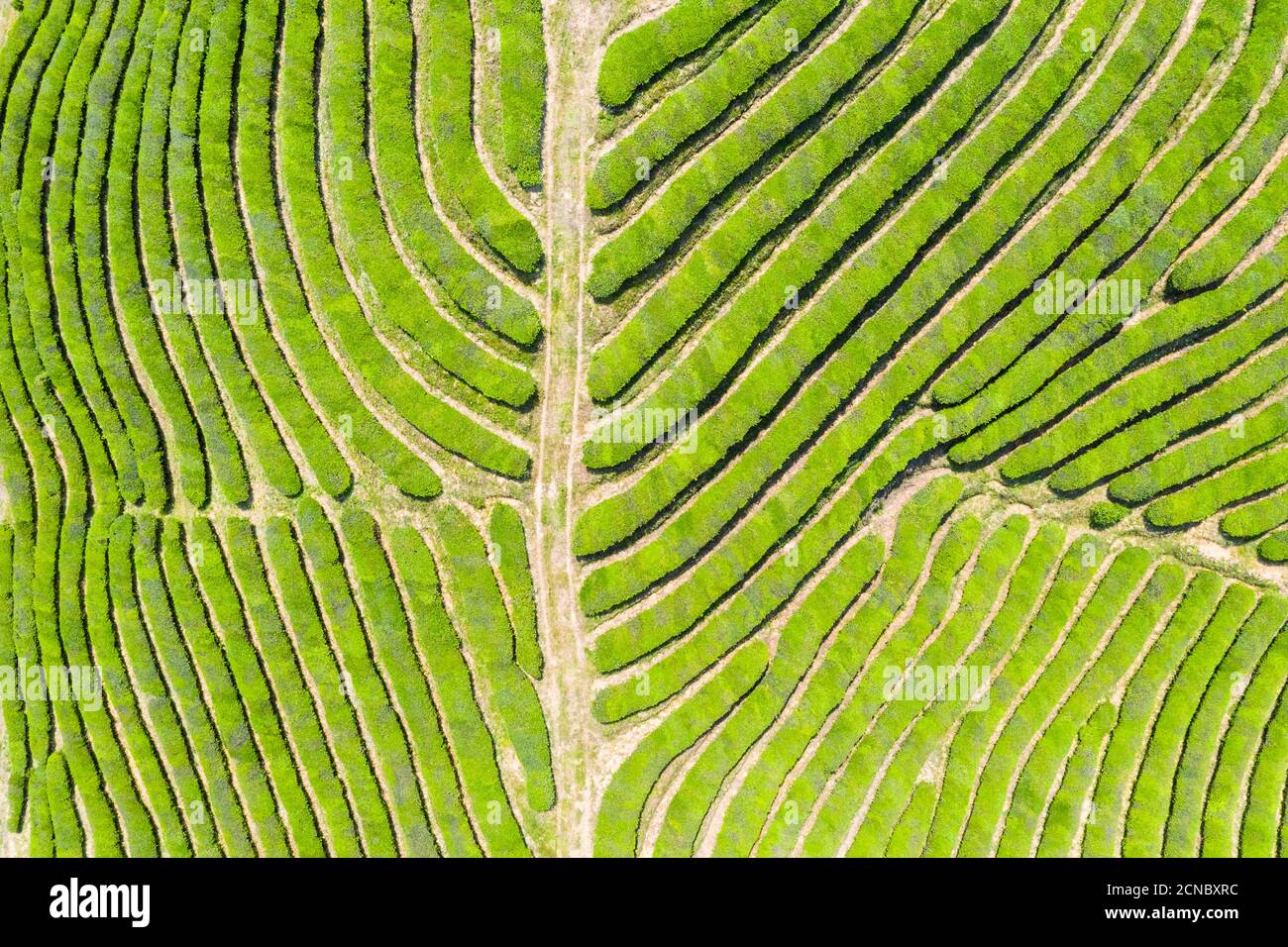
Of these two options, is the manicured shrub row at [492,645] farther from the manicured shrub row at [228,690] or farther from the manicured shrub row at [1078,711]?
the manicured shrub row at [1078,711]

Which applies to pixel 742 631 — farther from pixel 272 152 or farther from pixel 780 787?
pixel 272 152

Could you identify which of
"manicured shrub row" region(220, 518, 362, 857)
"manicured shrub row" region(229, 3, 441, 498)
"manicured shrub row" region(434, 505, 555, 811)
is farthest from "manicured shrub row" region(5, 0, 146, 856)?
"manicured shrub row" region(434, 505, 555, 811)

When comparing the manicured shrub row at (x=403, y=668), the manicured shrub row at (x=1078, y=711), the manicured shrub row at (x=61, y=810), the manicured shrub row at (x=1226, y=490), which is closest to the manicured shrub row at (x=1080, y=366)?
the manicured shrub row at (x=1226, y=490)

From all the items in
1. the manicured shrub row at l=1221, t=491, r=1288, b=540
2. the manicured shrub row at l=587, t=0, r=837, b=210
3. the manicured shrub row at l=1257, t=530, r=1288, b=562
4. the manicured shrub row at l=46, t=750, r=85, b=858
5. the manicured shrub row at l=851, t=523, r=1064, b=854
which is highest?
the manicured shrub row at l=587, t=0, r=837, b=210

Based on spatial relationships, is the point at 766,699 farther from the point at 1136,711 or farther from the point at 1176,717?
the point at 1176,717

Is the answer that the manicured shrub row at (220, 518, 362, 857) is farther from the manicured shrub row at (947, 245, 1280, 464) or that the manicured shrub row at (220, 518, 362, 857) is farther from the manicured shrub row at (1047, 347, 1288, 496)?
the manicured shrub row at (1047, 347, 1288, 496)

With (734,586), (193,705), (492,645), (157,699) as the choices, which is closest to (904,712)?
(734,586)
